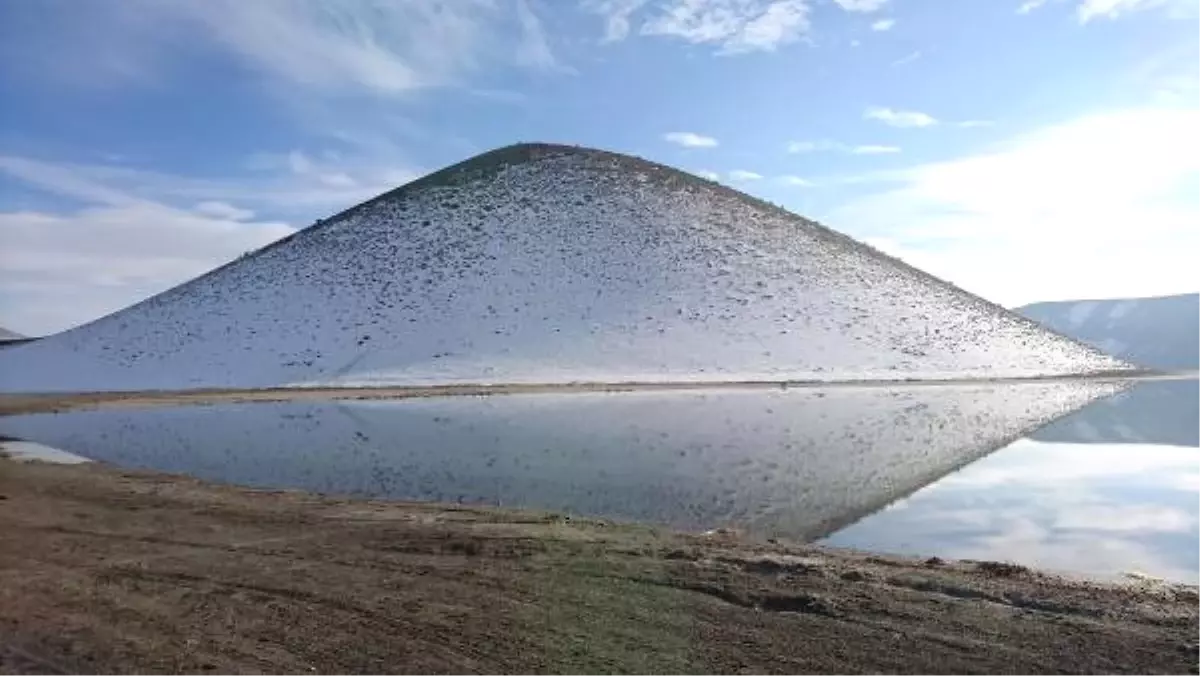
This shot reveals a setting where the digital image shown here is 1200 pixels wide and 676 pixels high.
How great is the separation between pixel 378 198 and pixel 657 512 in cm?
9160

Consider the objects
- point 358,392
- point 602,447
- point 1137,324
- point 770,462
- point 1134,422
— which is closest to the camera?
point 770,462

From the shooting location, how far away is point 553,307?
6812 centimetres

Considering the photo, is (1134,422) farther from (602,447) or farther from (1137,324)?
(1137,324)

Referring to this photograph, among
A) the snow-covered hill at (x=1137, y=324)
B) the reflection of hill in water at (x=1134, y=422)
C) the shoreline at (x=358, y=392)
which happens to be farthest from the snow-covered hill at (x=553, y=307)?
the snow-covered hill at (x=1137, y=324)

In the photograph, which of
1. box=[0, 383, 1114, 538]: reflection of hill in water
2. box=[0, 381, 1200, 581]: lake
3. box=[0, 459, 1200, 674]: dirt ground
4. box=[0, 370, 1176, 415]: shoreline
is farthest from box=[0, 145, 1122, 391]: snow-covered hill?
box=[0, 459, 1200, 674]: dirt ground

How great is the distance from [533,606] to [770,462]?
12.2 m

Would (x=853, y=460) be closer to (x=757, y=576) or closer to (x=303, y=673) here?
(x=757, y=576)

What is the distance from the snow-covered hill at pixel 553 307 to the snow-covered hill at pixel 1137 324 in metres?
51.0

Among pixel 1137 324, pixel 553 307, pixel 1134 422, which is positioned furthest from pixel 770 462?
pixel 1137 324

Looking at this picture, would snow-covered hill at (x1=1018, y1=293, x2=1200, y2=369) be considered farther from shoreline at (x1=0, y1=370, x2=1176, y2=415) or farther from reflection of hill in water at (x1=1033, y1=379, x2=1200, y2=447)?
shoreline at (x1=0, y1=370, x2=1176, y2=415)

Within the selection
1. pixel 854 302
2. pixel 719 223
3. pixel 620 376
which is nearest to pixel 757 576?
pixel 620 376

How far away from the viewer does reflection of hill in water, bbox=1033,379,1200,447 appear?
26766 mm

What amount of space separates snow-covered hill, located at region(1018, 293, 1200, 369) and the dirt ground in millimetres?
114565

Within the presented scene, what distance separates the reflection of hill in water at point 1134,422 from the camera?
2677 centimetres
